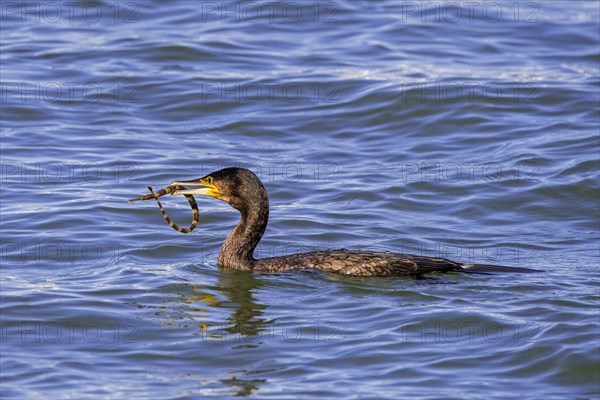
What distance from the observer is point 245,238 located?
12.6 m

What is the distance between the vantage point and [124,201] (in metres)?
14.8

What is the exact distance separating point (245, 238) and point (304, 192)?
2.87 metres

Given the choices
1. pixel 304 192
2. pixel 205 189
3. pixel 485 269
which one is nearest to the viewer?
pixel 485 269

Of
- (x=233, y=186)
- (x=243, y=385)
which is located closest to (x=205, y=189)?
(x=233, y=186)

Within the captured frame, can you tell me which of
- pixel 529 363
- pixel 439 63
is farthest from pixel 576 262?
pixel 439 63

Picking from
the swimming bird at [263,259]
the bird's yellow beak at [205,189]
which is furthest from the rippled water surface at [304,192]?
the bird's yellow beak at [205,189]

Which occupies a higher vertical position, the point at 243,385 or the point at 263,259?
the point at 263,259

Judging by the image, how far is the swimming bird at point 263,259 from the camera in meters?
11.9

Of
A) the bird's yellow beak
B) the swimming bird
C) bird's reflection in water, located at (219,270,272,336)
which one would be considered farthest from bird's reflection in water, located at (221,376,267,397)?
the bird's yellow beak

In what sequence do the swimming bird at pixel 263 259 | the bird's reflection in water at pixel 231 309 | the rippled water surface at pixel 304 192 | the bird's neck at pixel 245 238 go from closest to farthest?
the rippled water surface at pixel 304 192, the bird's reflection in water at pixel 231 309, the swimming bird at pixel 263 259, the bird's neck at pixel 245 238

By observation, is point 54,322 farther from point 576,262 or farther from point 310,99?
point 310,99

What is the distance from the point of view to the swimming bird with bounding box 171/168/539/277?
11.9 meters

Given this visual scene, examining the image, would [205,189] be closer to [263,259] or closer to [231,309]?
[263,259]

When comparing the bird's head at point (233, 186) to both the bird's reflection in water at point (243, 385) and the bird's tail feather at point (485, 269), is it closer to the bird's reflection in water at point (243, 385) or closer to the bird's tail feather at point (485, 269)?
the bird's tail feather at point (485, 269)
